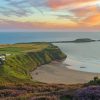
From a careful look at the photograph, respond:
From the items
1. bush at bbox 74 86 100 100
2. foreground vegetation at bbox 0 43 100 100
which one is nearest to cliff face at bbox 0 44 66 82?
foreground vegetation at bbox 0 43 100 100

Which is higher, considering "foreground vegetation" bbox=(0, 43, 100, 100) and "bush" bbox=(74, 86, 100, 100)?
"bush" bbox=(74, 86, 100, 100)

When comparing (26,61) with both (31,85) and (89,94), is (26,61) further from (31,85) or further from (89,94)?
(89,94)

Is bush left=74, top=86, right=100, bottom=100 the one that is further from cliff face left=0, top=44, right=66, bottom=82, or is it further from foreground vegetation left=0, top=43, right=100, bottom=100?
cliff face left=0, top=44, right=66, bottom=82

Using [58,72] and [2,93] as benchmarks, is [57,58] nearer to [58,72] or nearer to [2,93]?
[58,72]

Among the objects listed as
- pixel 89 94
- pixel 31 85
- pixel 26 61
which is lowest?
pixel 26 61

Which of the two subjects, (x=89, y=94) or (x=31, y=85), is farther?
(x=31, y=85)

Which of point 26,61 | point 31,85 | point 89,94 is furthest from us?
point 26,61

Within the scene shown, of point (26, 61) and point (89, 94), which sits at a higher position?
point (89, 94)

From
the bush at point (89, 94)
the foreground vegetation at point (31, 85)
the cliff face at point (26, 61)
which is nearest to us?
the bush at point (89, 94)

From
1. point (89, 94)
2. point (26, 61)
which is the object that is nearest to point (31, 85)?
point (89, 94)

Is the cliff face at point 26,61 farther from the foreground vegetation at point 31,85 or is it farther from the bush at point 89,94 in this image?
the bush at point 89,94

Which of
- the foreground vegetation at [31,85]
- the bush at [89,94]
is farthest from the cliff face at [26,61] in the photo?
the bush at [89,94]

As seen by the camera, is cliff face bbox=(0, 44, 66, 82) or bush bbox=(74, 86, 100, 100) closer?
bush bbox=(74, 86, 100, 100)
